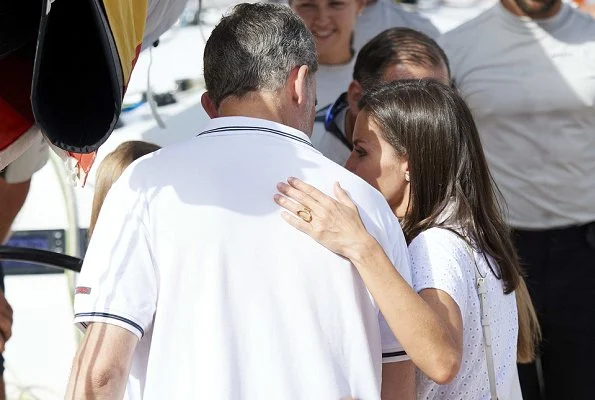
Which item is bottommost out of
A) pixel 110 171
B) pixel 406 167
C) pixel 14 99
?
pixel 110 171

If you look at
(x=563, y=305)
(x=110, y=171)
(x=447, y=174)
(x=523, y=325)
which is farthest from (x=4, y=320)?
(x=563, y=305)

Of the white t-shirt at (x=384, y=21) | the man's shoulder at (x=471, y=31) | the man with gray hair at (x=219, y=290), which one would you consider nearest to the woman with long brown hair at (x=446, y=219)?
the man with gray hair at (x=219, y=290)

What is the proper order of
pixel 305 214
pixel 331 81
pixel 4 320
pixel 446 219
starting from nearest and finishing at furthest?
pixel 305 214, pixel 446 219, pixel 4 320, pixel 331 81

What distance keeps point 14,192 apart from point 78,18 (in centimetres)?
168

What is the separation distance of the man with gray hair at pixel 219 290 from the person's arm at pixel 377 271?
0.08ft

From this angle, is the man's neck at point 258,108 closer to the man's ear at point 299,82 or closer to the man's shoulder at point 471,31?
the man's ear at point 299,82

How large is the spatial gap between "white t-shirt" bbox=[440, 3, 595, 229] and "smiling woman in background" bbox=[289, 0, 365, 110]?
17.5 inches

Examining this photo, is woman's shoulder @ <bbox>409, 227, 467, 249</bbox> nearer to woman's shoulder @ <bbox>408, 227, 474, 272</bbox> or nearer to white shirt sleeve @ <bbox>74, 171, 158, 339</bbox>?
woman's shoulder @ <bbox>408, 227, 474, 272</bbox>

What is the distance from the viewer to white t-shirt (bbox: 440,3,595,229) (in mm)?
3645

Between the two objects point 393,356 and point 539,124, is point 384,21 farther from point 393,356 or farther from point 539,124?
point 393,356

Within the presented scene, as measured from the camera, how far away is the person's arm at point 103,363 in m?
1.80

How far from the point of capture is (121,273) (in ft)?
6.03

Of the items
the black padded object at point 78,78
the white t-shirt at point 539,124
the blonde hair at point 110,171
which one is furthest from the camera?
the white t-shirt at point 539,124

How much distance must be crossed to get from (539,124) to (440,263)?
171 centimetres
